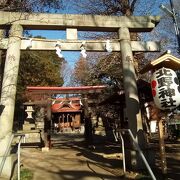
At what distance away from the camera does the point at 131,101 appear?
1027 centimetres

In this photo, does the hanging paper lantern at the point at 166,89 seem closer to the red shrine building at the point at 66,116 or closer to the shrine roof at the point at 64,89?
the shrine roof at the point at 64,89

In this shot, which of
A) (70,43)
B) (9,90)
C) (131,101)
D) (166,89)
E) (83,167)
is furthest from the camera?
(70,43)

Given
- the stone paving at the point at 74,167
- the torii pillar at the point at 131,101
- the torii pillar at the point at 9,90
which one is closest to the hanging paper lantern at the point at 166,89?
the torii pillar at the point at 131,101

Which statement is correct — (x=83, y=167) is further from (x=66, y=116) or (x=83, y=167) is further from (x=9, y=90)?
(x=66, y=116)

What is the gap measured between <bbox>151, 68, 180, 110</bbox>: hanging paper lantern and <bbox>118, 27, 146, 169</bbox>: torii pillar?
1.63 meters

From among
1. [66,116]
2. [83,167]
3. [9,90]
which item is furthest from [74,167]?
[66,116]

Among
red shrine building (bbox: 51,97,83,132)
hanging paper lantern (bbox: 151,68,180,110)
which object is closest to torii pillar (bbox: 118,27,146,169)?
hanging paper lantern (bbox: 151,68,180,110)

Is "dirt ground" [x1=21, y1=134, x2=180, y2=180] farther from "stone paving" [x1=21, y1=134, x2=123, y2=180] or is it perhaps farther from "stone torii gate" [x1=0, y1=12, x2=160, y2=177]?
"stone torii gate" [x1=0, y1=12, x2=160, y2=177]

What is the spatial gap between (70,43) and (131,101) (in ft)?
10.2

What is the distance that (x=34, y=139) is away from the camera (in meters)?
22.0

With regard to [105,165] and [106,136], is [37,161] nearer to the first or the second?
[105,165]

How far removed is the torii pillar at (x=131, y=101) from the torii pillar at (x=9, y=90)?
382 centimetres

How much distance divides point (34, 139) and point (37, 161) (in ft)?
34.4

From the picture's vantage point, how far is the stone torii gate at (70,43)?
9.70m
